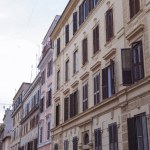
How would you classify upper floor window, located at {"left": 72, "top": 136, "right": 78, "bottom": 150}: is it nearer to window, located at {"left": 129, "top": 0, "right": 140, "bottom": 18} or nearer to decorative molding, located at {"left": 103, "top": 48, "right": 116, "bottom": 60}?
decorative molding, located at {"left": 103, "top": 48, "right": 116, "bottom": 60}

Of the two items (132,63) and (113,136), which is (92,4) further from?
(113,136)

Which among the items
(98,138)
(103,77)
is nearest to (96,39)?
(103,77)

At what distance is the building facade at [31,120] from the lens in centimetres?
4028

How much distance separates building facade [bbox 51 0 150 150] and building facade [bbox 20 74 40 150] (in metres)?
9.84

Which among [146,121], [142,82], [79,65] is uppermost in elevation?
[79,65]

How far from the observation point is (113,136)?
1823 centimetres

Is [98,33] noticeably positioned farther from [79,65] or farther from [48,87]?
[48,87]

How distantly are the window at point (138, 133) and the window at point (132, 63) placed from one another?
181cm

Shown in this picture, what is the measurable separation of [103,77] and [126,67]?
307cm

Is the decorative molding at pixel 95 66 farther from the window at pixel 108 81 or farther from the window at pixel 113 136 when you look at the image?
the window at pixel 113 136

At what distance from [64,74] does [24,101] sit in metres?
24.9

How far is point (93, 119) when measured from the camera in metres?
21.3

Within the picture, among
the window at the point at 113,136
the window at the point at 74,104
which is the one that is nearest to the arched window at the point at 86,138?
the window at the point at 74,104

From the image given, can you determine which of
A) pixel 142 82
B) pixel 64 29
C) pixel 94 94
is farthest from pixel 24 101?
pixel 142 82
